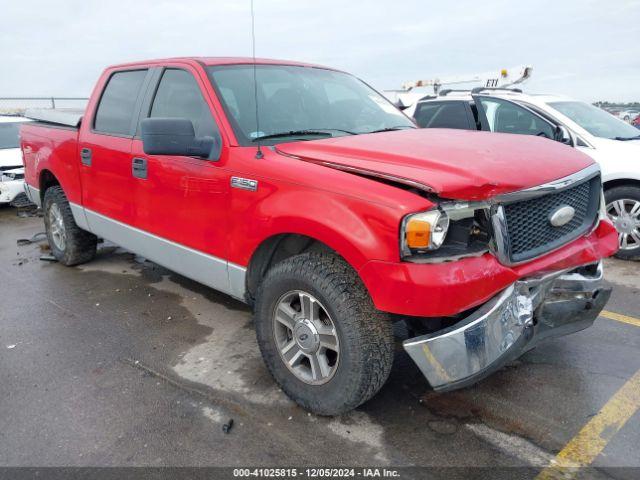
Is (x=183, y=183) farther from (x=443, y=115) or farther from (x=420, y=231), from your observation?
(x=443, y=115)

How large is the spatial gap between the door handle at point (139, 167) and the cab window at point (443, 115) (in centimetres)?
385

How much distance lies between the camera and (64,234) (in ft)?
17.5

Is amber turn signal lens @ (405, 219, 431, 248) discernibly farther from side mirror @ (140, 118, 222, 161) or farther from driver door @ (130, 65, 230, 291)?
side mirror @ (140, 118, 222, 161)

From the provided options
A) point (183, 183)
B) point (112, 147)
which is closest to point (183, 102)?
point (183, 183)

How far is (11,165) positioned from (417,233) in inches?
337

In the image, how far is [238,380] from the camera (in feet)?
10.4

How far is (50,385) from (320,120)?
2387mm

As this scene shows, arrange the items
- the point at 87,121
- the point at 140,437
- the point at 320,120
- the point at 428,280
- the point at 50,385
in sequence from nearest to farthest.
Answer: the point at 428,280, the point at 140,437, the point at 50,385, the point at 320,120, the point at 87,121

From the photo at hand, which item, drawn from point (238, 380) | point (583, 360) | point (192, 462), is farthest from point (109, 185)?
point (583, 360)

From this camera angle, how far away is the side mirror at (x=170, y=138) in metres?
2.94

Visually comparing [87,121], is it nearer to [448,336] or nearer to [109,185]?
[109,185]

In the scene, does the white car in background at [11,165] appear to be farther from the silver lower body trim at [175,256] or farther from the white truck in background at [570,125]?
the white truck in background at [570,125]

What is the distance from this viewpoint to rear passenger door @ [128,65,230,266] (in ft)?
10.4

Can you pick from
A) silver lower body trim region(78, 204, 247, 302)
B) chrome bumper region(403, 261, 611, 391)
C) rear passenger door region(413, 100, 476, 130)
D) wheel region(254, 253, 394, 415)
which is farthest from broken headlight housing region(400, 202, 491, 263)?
rear passenger door region(413, 100, 476, 130)
